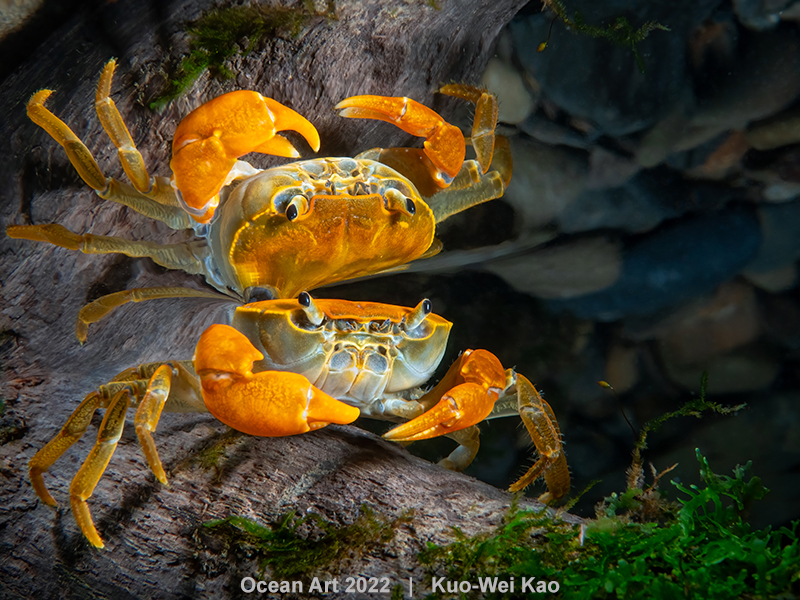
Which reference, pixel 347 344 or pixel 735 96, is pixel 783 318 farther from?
pixel 347 344

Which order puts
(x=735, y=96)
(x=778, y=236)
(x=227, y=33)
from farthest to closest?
(x=778, y=236)
(x=735, y=96)
(x=227, y=33)

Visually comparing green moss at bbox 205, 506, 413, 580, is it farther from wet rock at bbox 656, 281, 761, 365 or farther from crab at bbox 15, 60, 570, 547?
wet rock at bbox 656, 281, 761, 365

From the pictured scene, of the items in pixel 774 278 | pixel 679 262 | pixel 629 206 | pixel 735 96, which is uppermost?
pixel 735 96

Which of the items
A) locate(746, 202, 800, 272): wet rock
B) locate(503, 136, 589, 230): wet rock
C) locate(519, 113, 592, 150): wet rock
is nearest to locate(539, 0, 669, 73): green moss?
locate(519, 113, 592, 150): wet rock

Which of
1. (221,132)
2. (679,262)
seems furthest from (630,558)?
(679,262)

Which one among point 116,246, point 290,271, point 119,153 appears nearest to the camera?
point 119,153

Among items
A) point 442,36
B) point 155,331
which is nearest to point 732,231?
point 442,36
